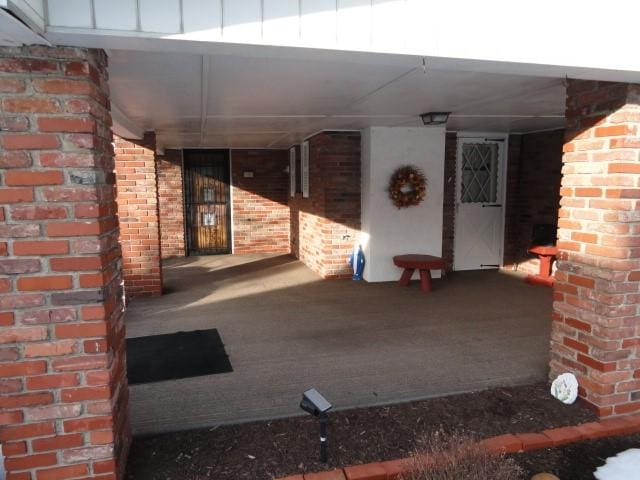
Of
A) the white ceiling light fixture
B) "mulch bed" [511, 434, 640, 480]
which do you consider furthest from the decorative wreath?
"mulch bed" [511, 434, 640, 480]

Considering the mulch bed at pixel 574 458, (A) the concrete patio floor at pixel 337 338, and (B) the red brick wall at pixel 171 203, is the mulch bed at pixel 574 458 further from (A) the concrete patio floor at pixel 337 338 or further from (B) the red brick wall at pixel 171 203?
(B) the red brick wall at pixel 171 203

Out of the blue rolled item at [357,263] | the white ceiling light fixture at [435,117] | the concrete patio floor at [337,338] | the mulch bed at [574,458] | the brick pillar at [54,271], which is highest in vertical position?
the white ceiling light fixture at [435,117]

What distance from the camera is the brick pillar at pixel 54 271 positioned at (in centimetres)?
193

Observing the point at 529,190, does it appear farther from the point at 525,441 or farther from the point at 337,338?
the point at 525,441

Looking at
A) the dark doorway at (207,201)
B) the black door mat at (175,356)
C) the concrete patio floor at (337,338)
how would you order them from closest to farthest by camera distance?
the concrete patio floor at (337,338) → the black door mat at (175,356) → the dark doorway at (207,201)

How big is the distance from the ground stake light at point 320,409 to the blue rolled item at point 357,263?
15.7 feet

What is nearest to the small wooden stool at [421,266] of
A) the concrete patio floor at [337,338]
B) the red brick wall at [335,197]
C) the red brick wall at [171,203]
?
the concrete patio floor at [337,338]

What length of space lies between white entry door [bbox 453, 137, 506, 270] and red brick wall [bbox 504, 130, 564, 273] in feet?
0.55

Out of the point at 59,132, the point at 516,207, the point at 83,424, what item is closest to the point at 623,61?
the point at 59,132

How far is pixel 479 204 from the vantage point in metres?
7.89

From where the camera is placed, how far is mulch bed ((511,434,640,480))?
2428mm

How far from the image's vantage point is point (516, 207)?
7.94 metres

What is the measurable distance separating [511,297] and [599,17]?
434cm

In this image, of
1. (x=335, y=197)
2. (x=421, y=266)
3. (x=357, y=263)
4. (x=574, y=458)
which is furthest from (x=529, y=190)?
(x=574, y=458)
